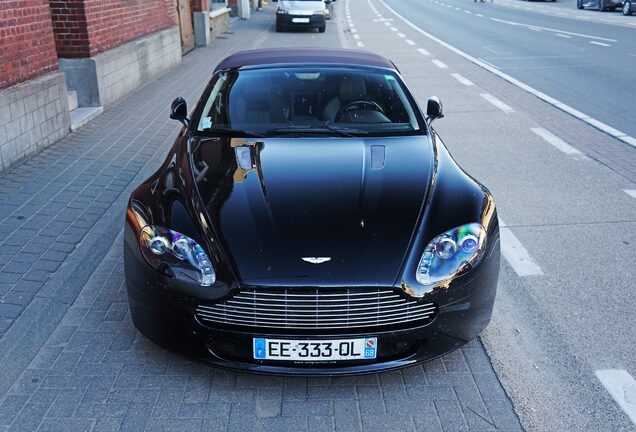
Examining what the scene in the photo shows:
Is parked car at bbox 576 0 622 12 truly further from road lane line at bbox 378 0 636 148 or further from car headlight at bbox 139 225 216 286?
car headlight at bbox 139 225 216 286

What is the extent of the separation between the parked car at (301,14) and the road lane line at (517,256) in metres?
19.6

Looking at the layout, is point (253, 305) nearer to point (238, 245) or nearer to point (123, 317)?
point (238, 245)

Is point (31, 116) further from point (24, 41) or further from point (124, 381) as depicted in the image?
point (124, 381)

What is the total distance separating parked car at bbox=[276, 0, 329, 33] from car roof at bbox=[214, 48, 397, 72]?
19.0m

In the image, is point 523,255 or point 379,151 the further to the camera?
point 523,255

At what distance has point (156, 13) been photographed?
1425 centimetres

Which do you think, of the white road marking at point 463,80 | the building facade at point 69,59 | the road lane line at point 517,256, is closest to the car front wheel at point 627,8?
the white road marking at point 463,80

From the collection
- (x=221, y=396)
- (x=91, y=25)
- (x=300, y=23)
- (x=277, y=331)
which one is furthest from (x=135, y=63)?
(x=300, y=23)

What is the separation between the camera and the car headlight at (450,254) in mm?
3256

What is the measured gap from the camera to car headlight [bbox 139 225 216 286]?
3.22m

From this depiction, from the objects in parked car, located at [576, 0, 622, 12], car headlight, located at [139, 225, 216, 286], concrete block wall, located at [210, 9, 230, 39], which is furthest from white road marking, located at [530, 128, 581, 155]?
parked car, located at [576, 0, 622, 12]

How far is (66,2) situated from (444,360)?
8.59 meters

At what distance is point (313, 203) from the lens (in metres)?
3.57

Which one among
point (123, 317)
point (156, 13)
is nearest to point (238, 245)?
point (123, 317)
